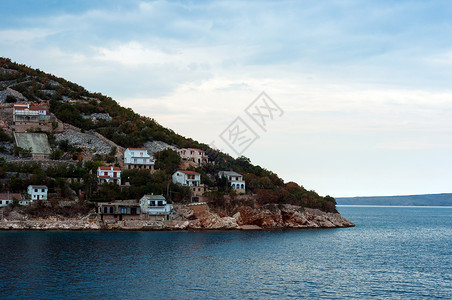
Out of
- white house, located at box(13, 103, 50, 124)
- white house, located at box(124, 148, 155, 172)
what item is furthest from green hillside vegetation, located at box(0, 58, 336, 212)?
white house, located at box(13, 103, 50, 124)

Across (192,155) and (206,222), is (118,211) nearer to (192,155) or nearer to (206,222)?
(206,222)

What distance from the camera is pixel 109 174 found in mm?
78188

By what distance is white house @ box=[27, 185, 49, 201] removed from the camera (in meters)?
70.4

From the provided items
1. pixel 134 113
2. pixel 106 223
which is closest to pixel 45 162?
pixel 106 223

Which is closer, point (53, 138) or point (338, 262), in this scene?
point (338, 262)

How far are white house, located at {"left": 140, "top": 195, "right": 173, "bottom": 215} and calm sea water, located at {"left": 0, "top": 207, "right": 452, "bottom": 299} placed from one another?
7.04 metres

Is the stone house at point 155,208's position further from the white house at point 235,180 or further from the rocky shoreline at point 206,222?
the white house at point 235,180

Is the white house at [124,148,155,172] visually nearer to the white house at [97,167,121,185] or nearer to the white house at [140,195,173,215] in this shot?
the white house at [97,167,121,185]

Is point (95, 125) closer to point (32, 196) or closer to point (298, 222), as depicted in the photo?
point (32, 196)

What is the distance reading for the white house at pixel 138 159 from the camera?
86.4m

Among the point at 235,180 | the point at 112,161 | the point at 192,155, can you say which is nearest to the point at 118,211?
the point at 112,161

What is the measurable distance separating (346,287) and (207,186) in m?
47.5

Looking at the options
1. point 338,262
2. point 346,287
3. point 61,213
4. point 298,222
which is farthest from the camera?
point 298,222

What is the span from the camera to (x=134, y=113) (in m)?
120
